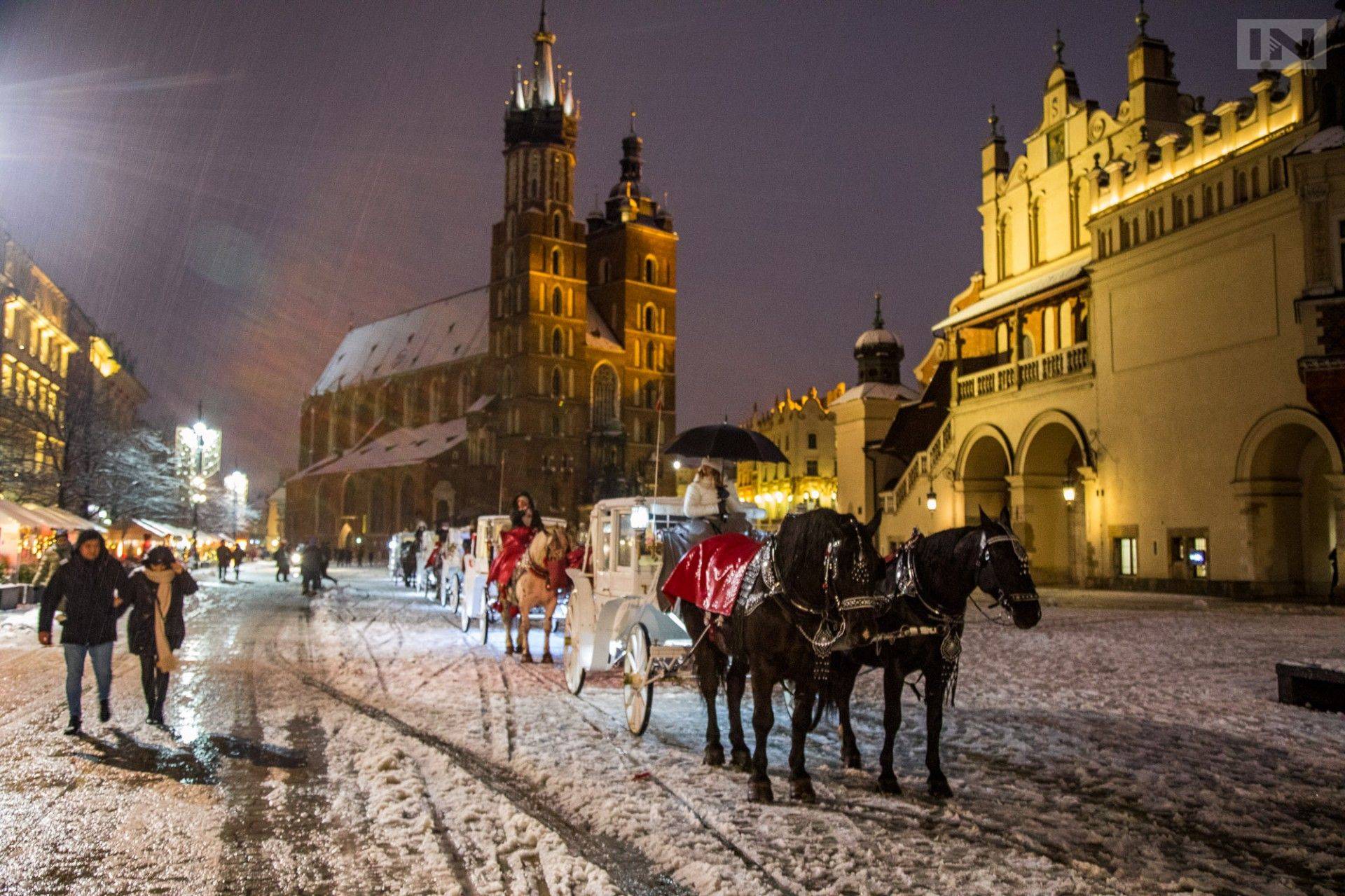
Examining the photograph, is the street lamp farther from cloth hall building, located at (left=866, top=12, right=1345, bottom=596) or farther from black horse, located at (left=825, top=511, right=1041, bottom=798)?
black horse, located at (left=825, top=511, right=1041, bottom=798)

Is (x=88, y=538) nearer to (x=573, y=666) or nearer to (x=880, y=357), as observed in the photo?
(x=573, y=666)

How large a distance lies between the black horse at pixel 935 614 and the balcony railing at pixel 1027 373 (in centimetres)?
2202

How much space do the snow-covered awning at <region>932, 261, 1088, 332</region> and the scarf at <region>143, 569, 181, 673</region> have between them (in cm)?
2444

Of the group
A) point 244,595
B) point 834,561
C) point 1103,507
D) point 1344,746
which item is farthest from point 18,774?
point 244,595

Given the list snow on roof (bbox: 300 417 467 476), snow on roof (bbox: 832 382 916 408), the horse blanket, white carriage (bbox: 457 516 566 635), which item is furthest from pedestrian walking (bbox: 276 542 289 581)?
snow on roof (bbox: 300 417 467 476)

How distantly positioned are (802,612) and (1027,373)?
25.1m

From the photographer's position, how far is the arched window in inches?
3561

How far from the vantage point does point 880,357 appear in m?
45.3

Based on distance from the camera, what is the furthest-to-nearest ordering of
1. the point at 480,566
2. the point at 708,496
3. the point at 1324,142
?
1. the point at 1324,142
2. the point at 480,566
3. the point at 708,496

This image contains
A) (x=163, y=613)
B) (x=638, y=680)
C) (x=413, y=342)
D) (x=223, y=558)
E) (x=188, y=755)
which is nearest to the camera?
(x=188, y=755)

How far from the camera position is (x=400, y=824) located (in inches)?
246

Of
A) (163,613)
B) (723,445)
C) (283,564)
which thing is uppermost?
(723,445)

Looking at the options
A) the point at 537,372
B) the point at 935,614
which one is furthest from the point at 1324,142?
the point at 537,372

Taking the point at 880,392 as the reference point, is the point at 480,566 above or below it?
below
